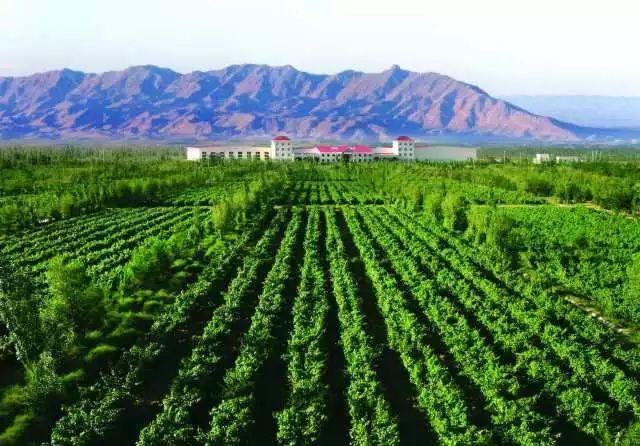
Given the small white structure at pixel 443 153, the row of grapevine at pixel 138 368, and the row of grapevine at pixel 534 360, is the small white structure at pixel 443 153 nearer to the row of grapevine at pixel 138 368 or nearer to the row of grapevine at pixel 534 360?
the row of grapevine at pixel 534 360

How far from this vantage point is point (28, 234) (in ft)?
153

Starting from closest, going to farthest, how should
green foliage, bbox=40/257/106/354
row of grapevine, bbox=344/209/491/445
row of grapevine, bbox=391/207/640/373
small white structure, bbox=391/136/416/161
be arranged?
row of grapevine, bbox=344/209/491/445
green foliage, bbox=40/257/106/354
row of grapevine, bbox=391/207/640/373
small white structure, bbox=391/136/416/161

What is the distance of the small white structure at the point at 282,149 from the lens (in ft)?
584

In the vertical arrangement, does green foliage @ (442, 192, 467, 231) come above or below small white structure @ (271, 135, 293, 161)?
below

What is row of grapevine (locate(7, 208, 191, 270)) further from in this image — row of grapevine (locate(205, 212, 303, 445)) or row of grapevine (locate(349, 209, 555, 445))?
row of grapevine (locate(349, 209, 555, 445))

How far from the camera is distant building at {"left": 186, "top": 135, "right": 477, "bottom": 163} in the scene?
578ft

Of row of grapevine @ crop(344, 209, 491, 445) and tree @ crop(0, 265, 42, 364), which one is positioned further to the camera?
tree @ crop(0, 265, 42, 364)

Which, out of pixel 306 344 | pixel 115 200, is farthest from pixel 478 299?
pixel 115 200

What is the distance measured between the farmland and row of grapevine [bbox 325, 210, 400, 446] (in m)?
0.06

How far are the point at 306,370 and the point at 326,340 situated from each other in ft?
12.0

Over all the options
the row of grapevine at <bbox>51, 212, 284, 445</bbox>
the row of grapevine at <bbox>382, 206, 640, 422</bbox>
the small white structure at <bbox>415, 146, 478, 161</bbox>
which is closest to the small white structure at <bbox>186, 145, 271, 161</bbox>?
the small white structure at <bbox>415, 146, 478, 161</bbox>

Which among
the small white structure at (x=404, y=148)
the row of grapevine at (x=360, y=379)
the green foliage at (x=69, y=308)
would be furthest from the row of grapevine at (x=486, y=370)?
the small white structure at (x=404, y=148)

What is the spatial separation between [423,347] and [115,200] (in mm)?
57983

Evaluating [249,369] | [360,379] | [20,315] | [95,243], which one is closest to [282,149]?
[95,243]
